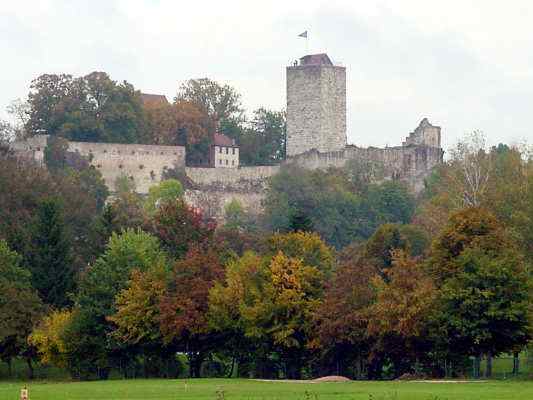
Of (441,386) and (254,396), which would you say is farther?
(441,386)

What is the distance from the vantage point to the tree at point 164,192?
4872 inches

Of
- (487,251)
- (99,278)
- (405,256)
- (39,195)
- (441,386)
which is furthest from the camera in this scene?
(39,195)

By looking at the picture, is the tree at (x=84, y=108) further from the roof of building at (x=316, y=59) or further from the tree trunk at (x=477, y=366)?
the tree trunk at (x=477, y=366)

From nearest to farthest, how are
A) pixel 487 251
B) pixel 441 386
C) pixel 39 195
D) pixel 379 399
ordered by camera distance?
pixel 379 399 < pixel 441 386 < pixel 487 251 < pixel 39 195

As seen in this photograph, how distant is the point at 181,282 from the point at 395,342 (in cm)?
1187

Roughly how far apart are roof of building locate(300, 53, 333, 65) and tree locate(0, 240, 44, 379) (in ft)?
202

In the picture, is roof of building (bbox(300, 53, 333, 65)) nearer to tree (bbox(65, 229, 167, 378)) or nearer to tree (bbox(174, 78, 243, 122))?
tree (bbox(174, 78, 243, 122))

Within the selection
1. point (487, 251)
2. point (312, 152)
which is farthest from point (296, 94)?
point (487, 251)

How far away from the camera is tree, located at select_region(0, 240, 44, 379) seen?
7544 centimetres

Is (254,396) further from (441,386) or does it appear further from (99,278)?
(99,278)

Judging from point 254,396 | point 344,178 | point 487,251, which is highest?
point 344,178

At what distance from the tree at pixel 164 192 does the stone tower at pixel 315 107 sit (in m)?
12.3

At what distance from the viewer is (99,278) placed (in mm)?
75750

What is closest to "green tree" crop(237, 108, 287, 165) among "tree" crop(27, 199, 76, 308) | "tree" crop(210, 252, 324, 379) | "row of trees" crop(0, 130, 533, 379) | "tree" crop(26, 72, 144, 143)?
"tree" crop(26, 72, 144, 143)
